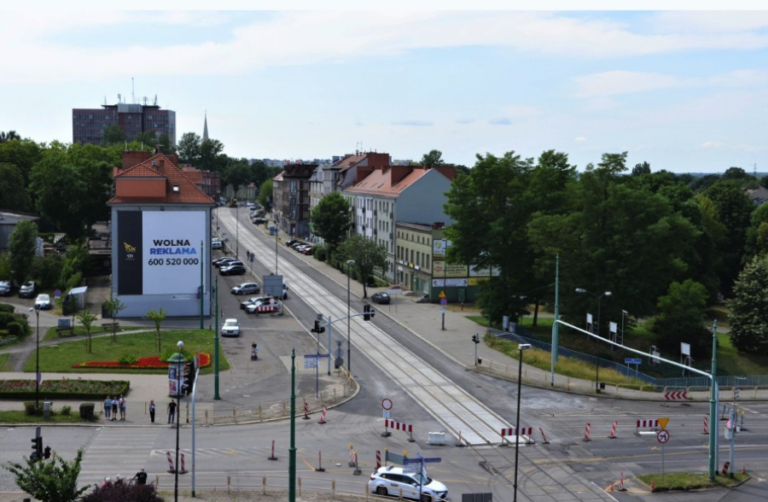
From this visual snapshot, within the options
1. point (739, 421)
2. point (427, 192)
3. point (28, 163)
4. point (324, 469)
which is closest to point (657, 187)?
point (427, 192)

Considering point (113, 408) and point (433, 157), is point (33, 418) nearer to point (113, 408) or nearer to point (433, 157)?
point (113, 408)

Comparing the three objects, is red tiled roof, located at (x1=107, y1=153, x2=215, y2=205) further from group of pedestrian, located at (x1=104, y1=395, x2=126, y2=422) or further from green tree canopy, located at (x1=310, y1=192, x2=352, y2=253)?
green tree canopy, located at (x1=310, y1=192, x2=352, y2=253)

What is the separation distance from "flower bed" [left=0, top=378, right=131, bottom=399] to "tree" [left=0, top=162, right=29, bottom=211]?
75.4 meters

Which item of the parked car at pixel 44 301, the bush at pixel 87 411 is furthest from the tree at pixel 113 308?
the bush at pixel 87 411

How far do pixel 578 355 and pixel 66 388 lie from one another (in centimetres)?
3609

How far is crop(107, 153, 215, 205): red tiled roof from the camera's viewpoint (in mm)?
75312

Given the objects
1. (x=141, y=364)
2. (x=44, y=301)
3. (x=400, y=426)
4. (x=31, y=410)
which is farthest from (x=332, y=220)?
(x=400, y=426)

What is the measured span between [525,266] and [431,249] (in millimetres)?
17420

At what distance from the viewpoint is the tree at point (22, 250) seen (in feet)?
275

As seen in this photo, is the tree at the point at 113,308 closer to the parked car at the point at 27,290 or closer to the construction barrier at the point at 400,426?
the parked car at the point at 27,290

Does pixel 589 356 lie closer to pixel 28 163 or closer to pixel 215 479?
pixel 215 479

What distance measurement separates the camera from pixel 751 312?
71.0 m

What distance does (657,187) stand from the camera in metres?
94.3

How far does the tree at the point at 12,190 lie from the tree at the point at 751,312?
94.1 metres
